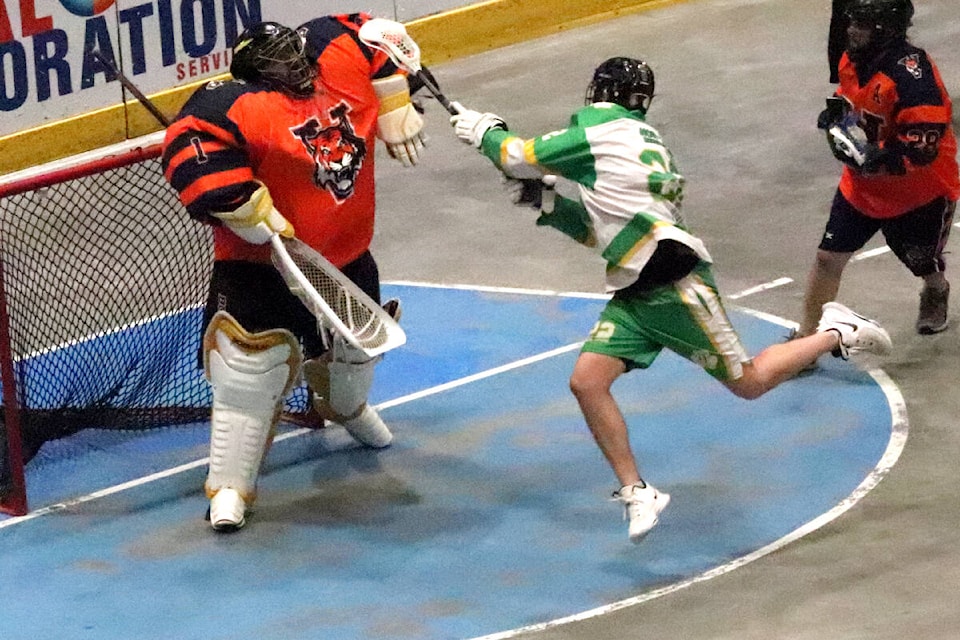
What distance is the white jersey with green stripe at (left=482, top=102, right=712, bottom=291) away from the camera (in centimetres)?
614

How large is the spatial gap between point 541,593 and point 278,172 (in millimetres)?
1639

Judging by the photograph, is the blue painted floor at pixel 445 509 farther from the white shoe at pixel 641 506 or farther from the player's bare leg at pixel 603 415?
the player's bare leg at pixel 603 415

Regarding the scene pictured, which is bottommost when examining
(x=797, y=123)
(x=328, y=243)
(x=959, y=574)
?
(x=797, y=123)

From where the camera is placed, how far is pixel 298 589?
6.27 metres

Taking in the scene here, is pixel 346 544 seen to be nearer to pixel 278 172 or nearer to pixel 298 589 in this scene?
pixel 298 589

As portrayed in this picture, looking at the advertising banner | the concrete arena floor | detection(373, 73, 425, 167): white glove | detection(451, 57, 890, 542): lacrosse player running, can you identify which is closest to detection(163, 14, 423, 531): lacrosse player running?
detection(373, 73, 425, 167): white glove

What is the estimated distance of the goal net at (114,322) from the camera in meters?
7.30

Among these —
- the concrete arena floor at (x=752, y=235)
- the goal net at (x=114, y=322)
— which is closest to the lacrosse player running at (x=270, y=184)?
the goal net at (x=114, y=322)

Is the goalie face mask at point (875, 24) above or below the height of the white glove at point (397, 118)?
above

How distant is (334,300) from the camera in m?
6.62

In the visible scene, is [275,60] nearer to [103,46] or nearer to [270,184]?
[270,184]

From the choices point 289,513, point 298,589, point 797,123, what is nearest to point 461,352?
point 289,513

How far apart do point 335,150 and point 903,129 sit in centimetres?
217

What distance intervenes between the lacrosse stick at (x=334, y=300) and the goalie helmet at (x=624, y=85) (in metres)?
1.05
